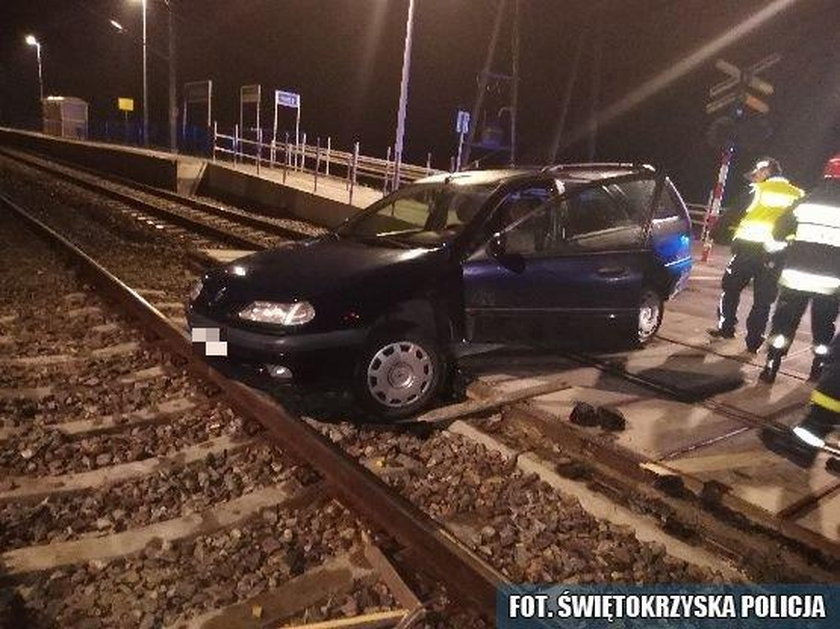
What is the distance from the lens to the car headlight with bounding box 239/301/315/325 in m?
4.50

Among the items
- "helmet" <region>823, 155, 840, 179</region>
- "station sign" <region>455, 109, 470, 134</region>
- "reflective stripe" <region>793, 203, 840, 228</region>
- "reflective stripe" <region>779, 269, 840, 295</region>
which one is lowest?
"reflective stripe" <region>779, 269, 840, 295</region>

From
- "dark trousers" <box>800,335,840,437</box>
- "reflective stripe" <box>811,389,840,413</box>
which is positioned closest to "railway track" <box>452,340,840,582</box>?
"dark trousers" <box>800,335,840,437</box>

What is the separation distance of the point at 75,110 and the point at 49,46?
5314cm

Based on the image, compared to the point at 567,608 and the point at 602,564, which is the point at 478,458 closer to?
the point at 602,564

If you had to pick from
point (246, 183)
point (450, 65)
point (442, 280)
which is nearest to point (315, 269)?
point (442, 280)

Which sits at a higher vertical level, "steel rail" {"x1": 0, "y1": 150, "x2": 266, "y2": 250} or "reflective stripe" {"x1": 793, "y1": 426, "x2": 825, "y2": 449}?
"reflective stripe" {"x1": 793, "y1": 426, "x2": 825, "y2": 449}

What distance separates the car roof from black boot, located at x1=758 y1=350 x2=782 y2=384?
1975mm

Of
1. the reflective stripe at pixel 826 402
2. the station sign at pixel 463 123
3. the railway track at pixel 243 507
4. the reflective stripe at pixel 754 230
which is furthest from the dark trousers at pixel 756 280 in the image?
the station sign at pixel 463 123

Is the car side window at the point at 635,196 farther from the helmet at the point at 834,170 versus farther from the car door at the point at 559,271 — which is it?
the helmet at the point at 834,170

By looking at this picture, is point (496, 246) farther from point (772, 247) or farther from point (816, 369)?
point (816, 369)

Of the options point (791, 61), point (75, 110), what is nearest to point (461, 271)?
point (791, 61)

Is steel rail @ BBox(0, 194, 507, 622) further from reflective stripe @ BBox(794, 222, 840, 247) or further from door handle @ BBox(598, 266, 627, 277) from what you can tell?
reflective stripe @ BBox(794, 222, 840, 247)

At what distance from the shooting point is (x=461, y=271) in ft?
16.7

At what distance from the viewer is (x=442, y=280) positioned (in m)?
5.00
